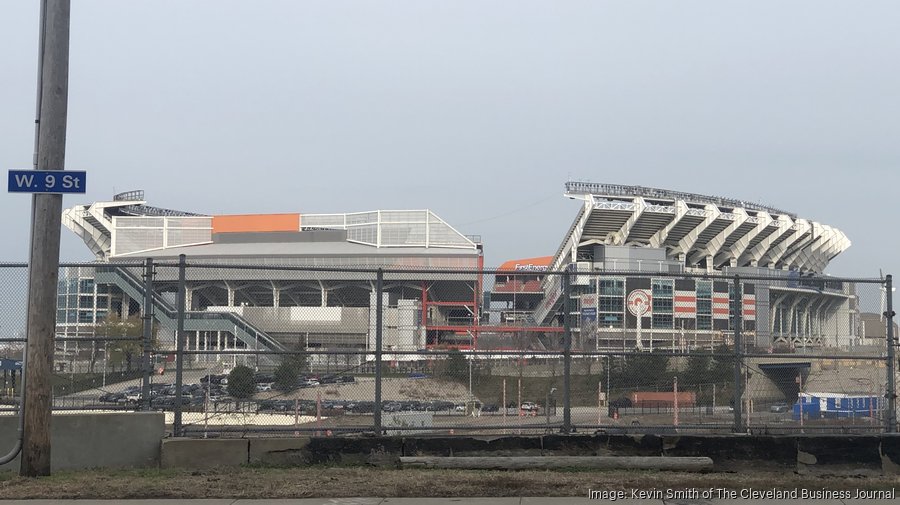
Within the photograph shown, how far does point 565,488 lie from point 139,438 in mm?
5202

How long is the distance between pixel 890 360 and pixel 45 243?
10.6 metres

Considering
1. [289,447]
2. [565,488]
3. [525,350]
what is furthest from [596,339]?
[289,447]

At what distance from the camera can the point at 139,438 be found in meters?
10.9

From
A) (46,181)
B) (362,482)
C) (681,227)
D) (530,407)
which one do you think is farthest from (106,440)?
(681,227)

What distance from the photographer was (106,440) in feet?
35.5

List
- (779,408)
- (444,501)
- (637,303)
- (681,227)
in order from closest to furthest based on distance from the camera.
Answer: (444,501) → (779,408) → (637,303) → (681,227)

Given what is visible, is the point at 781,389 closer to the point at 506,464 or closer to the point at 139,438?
the point at 506,464

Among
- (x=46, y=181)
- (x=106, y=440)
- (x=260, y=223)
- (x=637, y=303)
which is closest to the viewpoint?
(x=46, y=181)

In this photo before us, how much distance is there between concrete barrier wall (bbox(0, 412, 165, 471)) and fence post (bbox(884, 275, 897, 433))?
9.37 m

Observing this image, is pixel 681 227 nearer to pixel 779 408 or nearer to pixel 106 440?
pixel 779 408

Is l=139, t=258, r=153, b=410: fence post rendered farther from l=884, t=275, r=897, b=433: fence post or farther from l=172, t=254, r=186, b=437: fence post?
l=884, t=275, r=897, b=433: fence post

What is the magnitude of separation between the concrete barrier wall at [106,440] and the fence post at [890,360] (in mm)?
9367

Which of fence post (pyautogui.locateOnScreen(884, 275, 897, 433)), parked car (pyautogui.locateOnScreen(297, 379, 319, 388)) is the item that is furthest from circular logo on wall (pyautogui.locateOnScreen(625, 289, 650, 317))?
parked car (pyautogui.locateOnScreen(297, 379, 319, 388))

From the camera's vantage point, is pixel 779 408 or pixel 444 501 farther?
pixel 779 408
